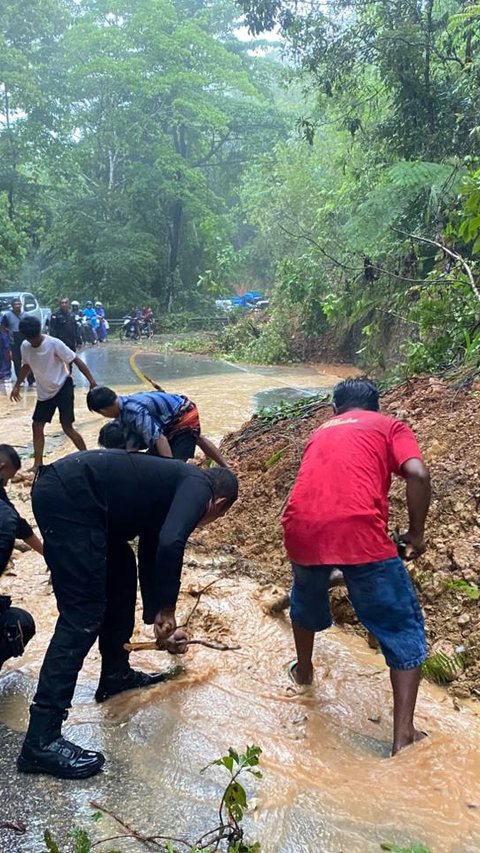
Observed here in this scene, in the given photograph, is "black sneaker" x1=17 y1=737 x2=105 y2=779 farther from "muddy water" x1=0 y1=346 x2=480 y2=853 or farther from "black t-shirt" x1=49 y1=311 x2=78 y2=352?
"black t-shirt" x1=49 y1=311 x2=78 y2=352

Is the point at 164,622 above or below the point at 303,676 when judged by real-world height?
above

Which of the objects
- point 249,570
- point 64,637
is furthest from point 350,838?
point 249,570

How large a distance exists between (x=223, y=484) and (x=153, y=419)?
2.10m

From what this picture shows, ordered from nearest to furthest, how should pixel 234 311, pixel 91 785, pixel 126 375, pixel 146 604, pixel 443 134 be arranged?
pixel 91 785
pixel 146 604
pixel 443 134
pixel 126 375
pixel 234 311

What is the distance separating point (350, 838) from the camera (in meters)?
2.58

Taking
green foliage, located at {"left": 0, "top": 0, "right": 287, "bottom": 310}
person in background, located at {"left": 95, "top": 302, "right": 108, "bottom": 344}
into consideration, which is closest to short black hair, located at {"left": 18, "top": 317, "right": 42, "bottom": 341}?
person in background, located at {"left": 95, "top": 302, "right": 108, "bottom": 344}

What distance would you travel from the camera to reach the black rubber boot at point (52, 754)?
2.89 metres

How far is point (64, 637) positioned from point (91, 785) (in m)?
0.59

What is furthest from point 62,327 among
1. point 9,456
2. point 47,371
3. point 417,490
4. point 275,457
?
point 417,490

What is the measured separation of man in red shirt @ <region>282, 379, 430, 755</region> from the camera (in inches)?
118

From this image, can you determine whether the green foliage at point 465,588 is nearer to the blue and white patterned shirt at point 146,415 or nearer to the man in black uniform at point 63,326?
the blue and white patterned shirt at point 146,415

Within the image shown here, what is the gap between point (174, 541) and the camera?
114 inches

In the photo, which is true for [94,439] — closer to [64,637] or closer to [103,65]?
[64,637]

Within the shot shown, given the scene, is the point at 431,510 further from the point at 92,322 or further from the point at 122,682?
the point at 92,322
